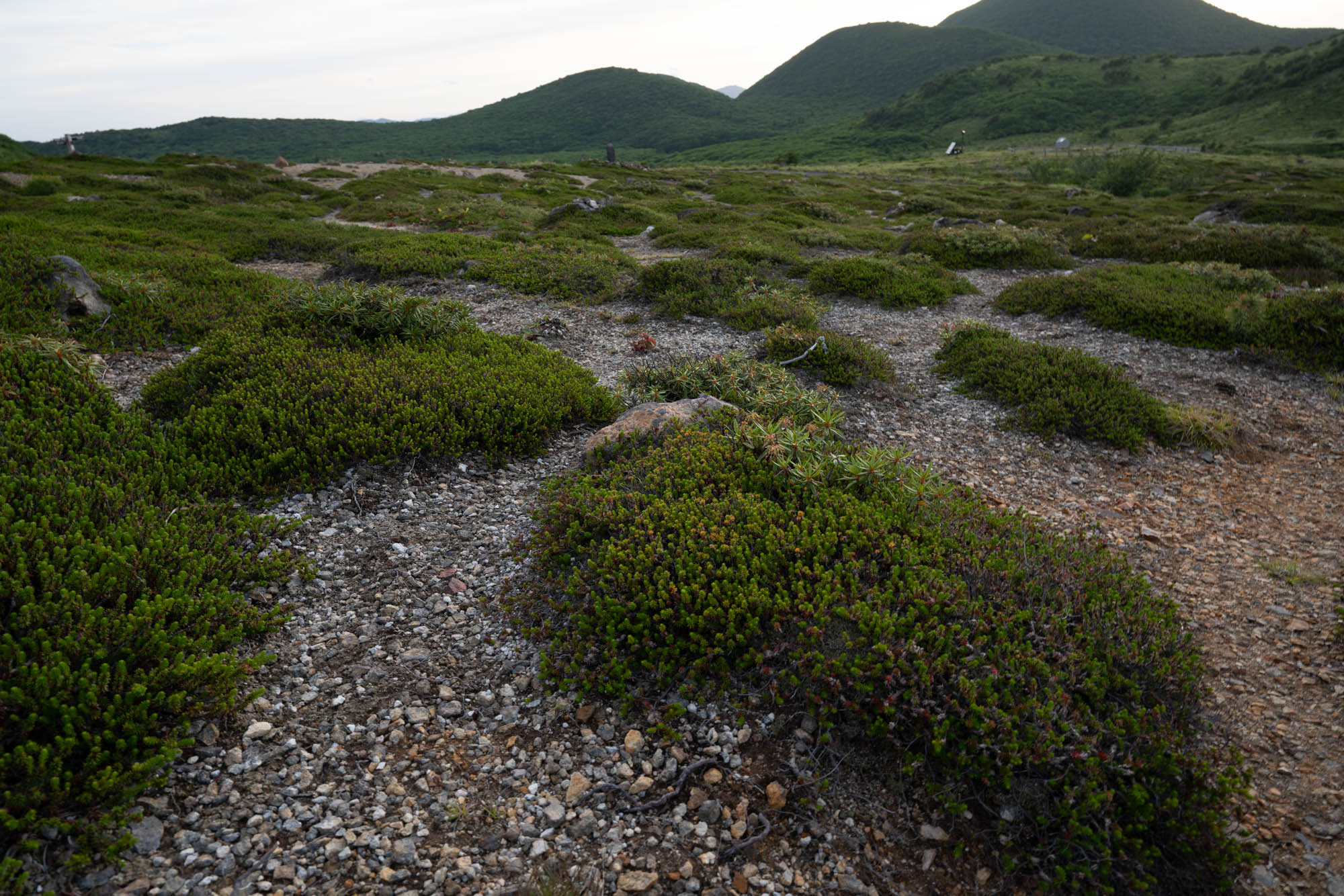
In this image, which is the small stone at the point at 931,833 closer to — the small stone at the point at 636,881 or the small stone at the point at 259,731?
the small stone at the point at 636,881

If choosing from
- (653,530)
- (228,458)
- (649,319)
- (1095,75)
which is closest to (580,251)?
(649,319)

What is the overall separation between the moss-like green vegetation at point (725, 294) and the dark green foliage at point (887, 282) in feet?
5.26

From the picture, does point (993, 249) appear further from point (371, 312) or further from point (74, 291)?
point (74, 291)

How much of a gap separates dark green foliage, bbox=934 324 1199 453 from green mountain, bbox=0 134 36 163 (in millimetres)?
56037

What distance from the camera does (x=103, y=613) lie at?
13.9 ft

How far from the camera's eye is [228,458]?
7254 millimetres

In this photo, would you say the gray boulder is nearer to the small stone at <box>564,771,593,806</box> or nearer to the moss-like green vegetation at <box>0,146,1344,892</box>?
the moss-like green vegetation at <box>0,146,1344,892</box>

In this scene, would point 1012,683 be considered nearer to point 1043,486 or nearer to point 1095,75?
point 1043,486

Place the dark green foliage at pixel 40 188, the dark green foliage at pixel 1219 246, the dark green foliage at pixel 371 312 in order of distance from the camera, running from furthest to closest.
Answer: the dark green foliage at pixel 40 188, the dark green foliage at pixel 1219 246, the dark green foliage at pixel 371 312

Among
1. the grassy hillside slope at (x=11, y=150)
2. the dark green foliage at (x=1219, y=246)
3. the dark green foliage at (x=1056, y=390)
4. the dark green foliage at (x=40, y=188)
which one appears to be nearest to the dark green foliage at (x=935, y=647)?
the dark green foliage at (x=1056, y=390)


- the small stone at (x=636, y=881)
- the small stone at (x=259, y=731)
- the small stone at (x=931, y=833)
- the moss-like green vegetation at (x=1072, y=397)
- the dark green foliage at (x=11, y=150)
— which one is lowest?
the small stone at (x=931, y=833)

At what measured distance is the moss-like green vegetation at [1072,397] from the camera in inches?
406

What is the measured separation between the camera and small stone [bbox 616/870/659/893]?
361 centimetres

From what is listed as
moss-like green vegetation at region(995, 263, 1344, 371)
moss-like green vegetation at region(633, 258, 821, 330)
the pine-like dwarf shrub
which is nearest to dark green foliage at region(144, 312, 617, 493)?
the pine-like dwarf shrub
